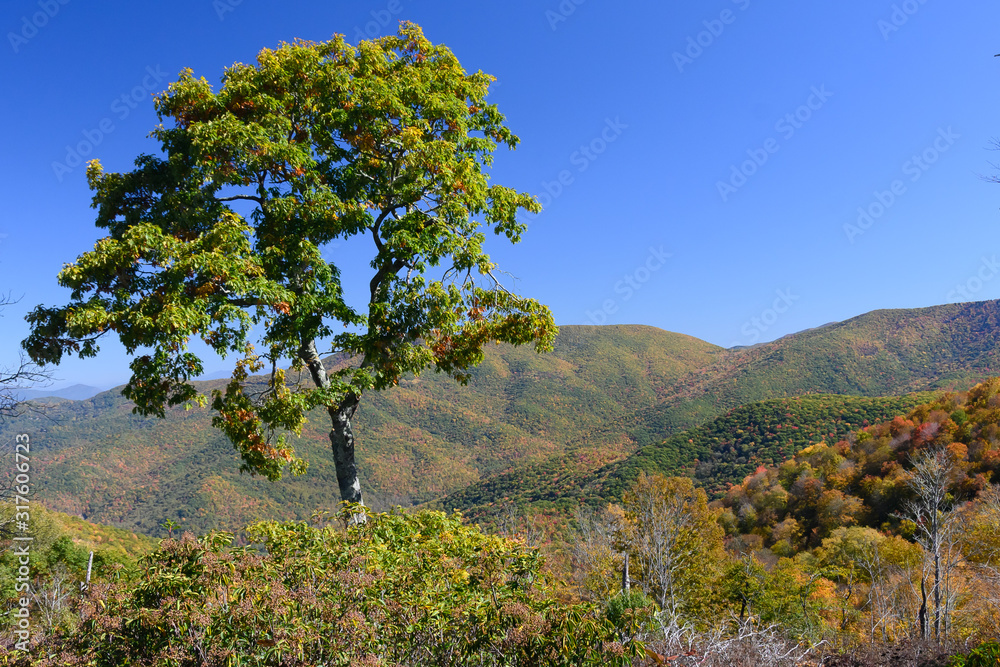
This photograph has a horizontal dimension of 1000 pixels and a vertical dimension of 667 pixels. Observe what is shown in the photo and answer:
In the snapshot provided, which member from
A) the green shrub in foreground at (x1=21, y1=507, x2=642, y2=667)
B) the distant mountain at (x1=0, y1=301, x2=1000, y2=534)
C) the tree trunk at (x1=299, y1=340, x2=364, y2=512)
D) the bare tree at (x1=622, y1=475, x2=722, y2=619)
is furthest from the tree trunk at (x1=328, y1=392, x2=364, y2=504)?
the distant mountain at (x1=0, y1=301, x2=1000, y2=534)

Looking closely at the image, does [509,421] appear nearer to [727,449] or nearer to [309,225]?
[727,449]

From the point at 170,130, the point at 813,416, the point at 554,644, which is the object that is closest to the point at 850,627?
the point at 554,644

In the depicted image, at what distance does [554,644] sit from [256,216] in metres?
4.90

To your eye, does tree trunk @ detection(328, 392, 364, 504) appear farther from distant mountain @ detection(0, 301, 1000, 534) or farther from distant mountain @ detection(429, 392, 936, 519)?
distant mountain @ detection(0, 301, 1000, 534)

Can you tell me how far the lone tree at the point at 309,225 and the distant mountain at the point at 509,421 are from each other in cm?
6381

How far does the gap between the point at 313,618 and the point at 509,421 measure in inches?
5140

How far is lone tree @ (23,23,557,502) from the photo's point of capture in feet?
15.2

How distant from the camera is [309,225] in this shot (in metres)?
5.01

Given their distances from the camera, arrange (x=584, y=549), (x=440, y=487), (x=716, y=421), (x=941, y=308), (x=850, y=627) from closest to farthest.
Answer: (x=850, y=627) → (x=584, y=549) → (x=716, y=421) → (x=440, y=487) → (x=941, y=308)

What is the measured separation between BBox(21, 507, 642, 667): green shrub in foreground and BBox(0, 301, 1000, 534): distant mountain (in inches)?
Answer: 2567

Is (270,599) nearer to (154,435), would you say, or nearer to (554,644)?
(554,644)

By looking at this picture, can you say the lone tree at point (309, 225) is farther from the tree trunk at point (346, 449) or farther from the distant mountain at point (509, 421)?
the distant mountain at point (509, 421)

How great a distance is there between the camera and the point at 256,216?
5.35 meters

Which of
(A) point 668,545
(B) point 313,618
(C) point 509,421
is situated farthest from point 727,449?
(C) point 509,421
